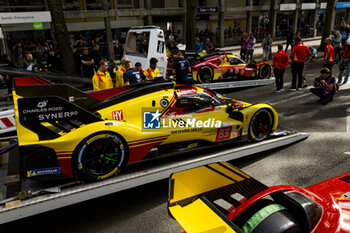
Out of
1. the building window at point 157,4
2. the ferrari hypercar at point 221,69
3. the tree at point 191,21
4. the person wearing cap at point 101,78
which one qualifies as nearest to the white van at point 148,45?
the ferrari hypercar at point 221,69

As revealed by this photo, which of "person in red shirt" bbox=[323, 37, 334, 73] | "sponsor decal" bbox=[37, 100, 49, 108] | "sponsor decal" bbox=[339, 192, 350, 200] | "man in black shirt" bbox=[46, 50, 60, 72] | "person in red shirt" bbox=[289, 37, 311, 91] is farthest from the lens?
"man in black shirt" bbox=[46, 50, 60, 72]

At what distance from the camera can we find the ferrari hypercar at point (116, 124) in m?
3.79

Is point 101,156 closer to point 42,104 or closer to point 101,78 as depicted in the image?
point 42,104

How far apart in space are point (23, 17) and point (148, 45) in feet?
39.2

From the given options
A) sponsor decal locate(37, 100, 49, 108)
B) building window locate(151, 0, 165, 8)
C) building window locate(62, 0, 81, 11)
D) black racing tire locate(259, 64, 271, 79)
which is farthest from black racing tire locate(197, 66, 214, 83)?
building window locate(151, 0, 165, 8)

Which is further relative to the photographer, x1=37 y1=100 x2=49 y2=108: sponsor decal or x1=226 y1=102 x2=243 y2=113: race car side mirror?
x1=226 y1=102 x2=243 y2=113: race car side mirror

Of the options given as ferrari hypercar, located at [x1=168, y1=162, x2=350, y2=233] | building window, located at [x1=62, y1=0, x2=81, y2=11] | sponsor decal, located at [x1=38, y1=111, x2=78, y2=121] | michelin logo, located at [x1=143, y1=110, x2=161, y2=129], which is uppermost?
building window, located at [x1=62, y1=0, x2=81, y2=11]

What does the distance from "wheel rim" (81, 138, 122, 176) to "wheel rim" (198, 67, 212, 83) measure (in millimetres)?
6914

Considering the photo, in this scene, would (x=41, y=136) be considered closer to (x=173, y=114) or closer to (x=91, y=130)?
(x=91, y=130)

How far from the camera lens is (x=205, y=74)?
34.5 ft

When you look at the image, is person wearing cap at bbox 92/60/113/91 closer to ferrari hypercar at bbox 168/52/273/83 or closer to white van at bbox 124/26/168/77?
white van at bbox 124/26/168/77

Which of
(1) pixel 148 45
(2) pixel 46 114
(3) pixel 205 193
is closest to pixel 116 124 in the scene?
(2) pixel 46 114

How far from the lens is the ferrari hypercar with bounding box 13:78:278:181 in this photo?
3.79 metres

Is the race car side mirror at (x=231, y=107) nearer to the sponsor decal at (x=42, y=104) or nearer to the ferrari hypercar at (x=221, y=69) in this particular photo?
the sponsor decal at (x=42, y=104)
